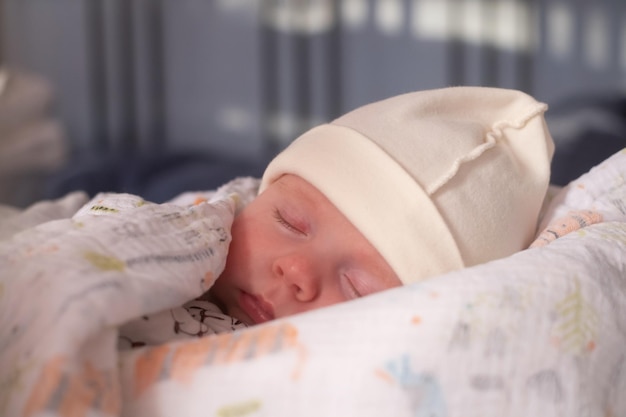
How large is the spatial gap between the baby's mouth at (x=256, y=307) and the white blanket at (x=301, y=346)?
121mm

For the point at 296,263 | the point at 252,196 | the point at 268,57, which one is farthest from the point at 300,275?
the point at 268,57

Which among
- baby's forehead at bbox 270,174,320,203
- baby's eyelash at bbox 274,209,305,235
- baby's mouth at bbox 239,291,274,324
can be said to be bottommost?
baby's mouth at bbox 239,291,274,324

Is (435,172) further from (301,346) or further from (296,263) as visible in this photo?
(301,346)

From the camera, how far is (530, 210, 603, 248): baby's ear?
2.94 ft

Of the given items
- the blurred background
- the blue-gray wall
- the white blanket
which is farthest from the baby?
the blue-gray wall

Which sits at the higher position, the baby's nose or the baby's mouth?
the baby's nose

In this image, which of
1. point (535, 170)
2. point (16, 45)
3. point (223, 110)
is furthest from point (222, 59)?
point (535, 170)

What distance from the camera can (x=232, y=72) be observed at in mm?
2383

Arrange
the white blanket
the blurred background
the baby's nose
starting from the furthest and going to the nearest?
the blurred background
the baby's nose
the white blanket

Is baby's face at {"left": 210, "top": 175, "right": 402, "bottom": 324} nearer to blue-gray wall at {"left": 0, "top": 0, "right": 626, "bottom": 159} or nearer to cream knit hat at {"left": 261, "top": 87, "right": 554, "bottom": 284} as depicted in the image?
→ cream knit hat at {"left": 261, "top": 87, "right": 554, "bottom": 284}

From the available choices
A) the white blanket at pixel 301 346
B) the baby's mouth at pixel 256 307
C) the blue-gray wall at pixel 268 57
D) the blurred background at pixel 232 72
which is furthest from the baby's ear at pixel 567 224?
the blue-gray wall at pixel 268 57

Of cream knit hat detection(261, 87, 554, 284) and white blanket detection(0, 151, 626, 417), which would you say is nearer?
white blanket detection(0, 151, 626, 417)

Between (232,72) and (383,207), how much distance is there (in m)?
1.60

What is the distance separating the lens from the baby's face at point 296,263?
82 cm
